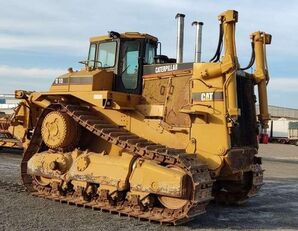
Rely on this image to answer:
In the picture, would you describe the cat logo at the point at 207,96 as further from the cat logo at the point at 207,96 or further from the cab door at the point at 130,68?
the cab door at the point at 130,68

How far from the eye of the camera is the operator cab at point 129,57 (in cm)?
1055

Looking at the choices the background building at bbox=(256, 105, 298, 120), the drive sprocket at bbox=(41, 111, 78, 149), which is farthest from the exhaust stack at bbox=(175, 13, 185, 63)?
the background building at bbox=(256, 105, 298, 120)

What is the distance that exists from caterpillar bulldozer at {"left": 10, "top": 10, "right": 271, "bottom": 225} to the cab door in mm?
23

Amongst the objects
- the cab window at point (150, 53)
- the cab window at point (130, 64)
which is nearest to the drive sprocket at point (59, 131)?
the cab window at point (130, 64)

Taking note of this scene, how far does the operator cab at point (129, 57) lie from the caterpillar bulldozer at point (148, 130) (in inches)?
0.9

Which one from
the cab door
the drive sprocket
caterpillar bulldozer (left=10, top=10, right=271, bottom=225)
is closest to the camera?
caterpillar bulldozer (left=10, top=10, right=271, bottom=225)

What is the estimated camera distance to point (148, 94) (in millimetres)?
10273

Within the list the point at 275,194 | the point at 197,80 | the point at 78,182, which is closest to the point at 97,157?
the point at 78,182

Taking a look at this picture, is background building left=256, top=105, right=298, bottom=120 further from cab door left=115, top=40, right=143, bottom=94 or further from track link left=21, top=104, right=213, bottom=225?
track link left=21, top=104, right=213, bottom=225

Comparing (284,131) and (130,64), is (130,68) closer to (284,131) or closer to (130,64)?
(130,64)

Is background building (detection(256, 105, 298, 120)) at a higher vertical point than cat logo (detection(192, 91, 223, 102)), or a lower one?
higher

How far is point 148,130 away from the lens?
976 centimetres

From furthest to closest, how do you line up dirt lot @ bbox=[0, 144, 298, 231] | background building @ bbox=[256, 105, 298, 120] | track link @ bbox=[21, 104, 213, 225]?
background building @ bbox=[256, 105, 298, 120] → track link @ bbox=[21, 104, 213, 225] → dirt lot @ bbox=[0, 144, 298, 231]

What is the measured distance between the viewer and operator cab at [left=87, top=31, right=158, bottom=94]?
10.5 meters
